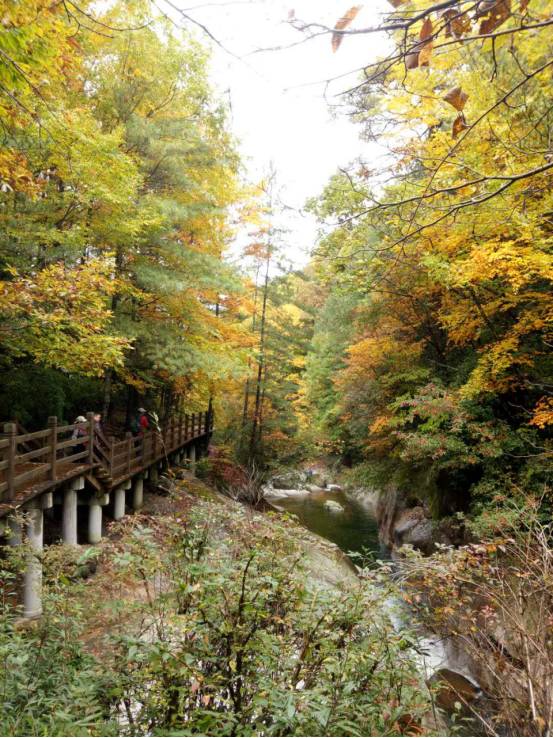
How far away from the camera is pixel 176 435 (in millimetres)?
15461

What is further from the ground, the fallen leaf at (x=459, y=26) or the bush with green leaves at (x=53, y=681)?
the fallen leaf at (x=459, y=26)

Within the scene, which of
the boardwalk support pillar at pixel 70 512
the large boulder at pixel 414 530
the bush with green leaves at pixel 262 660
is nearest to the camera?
the bush with green leaves at pixel 262 660

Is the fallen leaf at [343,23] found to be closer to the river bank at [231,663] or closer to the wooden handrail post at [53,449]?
the river bank at [231,663]

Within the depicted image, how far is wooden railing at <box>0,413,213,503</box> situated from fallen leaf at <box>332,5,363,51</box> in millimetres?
2980

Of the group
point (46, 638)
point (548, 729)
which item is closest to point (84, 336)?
point (46, 638)

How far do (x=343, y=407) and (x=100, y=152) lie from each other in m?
10.1

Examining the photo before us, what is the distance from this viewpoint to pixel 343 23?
4.52 ft

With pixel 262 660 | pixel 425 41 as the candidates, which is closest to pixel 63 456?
pixel 262 660

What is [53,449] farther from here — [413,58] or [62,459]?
[413,58]

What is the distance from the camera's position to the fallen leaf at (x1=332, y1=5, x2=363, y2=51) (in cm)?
135

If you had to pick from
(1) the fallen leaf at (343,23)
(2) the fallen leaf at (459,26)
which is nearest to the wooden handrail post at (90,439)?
(1) the fallen leaf at (343,23)

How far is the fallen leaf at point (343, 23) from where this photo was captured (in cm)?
135

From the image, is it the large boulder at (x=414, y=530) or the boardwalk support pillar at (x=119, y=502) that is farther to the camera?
the large boulder at (x=414, y=530)

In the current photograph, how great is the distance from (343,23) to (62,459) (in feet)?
25.4
